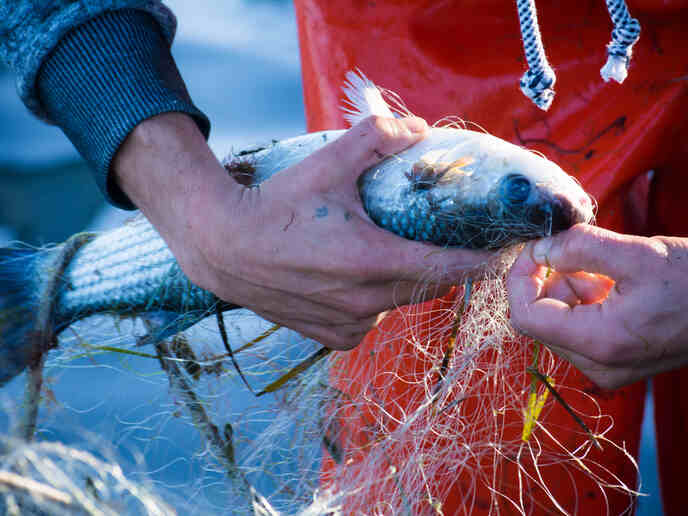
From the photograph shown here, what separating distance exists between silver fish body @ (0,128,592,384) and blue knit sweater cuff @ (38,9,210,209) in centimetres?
38

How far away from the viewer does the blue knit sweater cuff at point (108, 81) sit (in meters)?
1.16

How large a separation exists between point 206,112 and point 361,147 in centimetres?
286

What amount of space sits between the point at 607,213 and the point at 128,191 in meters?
1.26

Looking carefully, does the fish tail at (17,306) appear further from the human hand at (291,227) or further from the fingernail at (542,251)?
the fingernail at (542,251)

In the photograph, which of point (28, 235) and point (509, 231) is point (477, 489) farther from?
point (28, 235)

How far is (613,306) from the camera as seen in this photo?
1.00 meters

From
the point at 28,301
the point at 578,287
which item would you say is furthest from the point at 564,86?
the point at 28,301

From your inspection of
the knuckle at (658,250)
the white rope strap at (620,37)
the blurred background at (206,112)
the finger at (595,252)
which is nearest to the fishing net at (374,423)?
the finger at (595,252)

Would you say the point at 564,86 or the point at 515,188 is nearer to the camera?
the point at 515,188

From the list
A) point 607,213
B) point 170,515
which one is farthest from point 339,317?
point 607,213

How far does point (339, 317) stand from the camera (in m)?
1.26

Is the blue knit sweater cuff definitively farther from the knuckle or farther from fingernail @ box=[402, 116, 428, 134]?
the knuckle

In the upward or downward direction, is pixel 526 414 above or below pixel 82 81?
below

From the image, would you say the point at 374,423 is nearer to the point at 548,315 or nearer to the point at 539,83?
the point at 548,315
